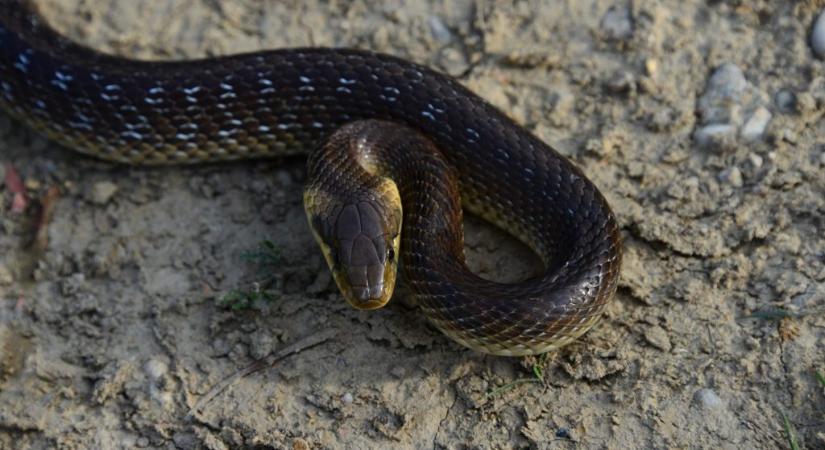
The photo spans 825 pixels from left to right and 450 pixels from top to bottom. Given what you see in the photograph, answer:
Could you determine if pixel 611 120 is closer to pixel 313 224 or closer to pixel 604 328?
pixel 604 328

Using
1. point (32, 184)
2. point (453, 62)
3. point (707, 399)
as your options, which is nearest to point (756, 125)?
point (707, 399)

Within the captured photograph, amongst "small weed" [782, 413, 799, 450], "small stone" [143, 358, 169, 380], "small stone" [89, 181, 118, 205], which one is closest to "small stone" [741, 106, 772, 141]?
"small weed" [782, 413, 799, 450]

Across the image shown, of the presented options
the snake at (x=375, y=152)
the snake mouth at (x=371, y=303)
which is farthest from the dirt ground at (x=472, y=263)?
the snake mouth at (x=371, y=303)

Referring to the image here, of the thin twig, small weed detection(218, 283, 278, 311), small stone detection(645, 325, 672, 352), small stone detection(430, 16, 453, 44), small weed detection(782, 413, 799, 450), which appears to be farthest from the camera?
small stone detection(430, 16, 453, 44)

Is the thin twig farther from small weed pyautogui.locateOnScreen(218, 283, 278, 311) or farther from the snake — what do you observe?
the snake

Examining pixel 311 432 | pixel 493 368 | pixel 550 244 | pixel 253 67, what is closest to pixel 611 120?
pixel 550 244

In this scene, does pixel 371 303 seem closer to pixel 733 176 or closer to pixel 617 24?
pixel 733 176
